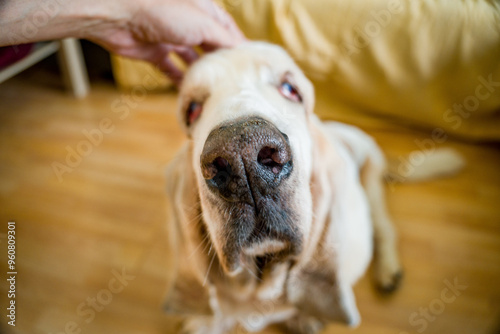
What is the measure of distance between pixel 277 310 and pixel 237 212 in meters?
0.66

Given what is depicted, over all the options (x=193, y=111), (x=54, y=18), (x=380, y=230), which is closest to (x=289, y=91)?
(x=193, y=111)

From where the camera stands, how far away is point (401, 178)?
2.00 m

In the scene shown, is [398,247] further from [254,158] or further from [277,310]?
[254,158]

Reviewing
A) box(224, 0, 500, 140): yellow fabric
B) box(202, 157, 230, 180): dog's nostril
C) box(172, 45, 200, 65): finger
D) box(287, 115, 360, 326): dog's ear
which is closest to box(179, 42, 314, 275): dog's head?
box(202, 157, 230, 180): dog's nostril

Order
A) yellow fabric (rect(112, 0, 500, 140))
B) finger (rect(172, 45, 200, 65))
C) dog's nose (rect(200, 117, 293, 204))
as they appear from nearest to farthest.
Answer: dog's nose (rect(200, 117, 293, 204)) → finger (rect(172, 45, 200, 65)) → yellow fabric (rect(112, 0, 500, 140))

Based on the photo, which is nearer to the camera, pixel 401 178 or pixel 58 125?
Answer: pixel 401 178

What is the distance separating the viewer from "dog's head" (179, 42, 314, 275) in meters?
0.75

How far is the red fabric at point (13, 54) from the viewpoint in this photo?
1.77 m

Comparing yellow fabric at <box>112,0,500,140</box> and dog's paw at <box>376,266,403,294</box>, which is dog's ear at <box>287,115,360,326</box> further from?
yellow fabric at <box>112,0,500,140</box>

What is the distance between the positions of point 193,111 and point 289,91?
297 millimetres

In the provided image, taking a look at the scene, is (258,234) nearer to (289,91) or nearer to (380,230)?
(289,91)

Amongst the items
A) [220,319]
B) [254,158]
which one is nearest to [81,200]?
[220,319]

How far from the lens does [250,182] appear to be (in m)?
0.76

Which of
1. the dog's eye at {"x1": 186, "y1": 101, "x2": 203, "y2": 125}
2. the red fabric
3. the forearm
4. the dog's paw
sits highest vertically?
the forearm
